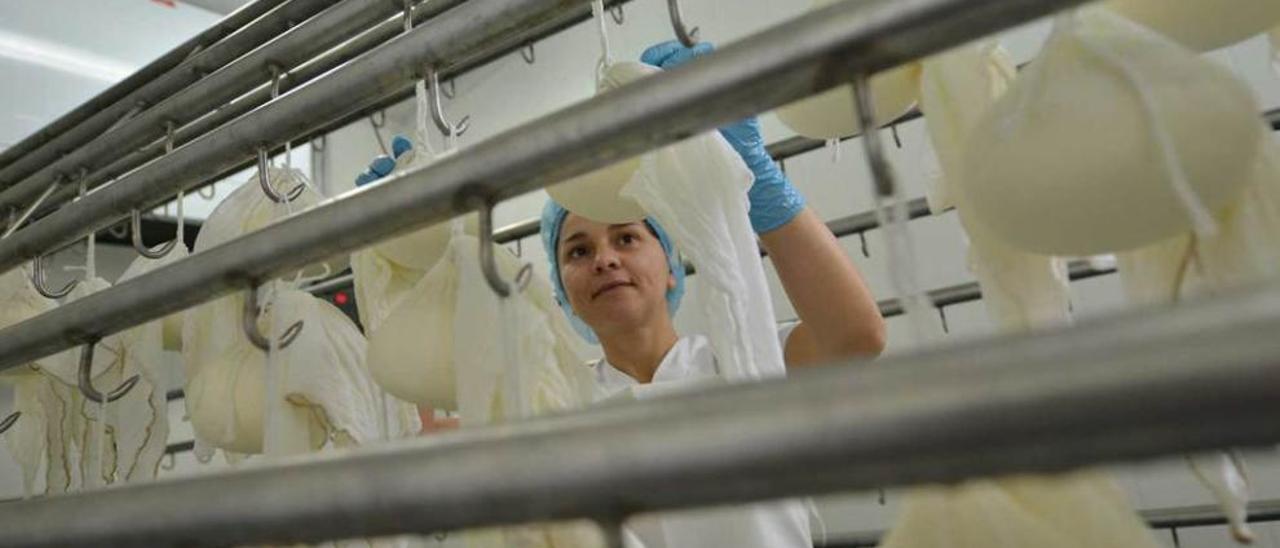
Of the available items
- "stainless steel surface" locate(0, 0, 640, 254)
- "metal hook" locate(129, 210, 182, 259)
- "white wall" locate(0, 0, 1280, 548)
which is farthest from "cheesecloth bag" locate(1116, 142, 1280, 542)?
"metal hook" locate(129, 210, 182, 259)

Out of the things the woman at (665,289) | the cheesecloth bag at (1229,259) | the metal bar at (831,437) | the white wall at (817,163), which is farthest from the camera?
the white wall at (817,163)

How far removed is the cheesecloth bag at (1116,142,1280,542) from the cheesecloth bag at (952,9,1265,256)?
0.08ft

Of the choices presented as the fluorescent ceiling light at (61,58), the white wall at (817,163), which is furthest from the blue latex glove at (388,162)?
the fluorescent ceiling light at (61,58)

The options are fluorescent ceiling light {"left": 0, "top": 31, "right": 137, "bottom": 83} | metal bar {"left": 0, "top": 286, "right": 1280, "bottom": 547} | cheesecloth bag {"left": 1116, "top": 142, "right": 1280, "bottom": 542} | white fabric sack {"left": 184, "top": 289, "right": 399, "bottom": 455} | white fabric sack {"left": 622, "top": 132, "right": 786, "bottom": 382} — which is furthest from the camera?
fluorescent ceiling light {"left": 0, "top": 31, "right": 137, "bottom": 83}

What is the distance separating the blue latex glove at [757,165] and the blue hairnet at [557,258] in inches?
9.4

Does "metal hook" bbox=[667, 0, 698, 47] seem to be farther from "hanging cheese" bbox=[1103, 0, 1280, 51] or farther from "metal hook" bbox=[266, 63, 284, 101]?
"metal hook" bbox=[266, 63, 284, 101]

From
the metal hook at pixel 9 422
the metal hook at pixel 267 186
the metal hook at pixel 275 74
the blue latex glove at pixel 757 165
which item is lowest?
the metal hook at pixel 9 422

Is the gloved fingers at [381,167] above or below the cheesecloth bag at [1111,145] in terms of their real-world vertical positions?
above

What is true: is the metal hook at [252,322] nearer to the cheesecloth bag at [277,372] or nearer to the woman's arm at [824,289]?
the cheesecloth bag at [277,372]

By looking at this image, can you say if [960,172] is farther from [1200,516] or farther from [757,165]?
[1200,516]

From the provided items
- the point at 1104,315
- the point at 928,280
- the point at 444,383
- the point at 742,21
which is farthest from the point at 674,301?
the point at 1104,315

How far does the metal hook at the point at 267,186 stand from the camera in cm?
54

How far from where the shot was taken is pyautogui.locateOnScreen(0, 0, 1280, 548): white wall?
1275 mm

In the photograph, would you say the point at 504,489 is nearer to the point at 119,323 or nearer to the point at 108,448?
the point at 119,323
